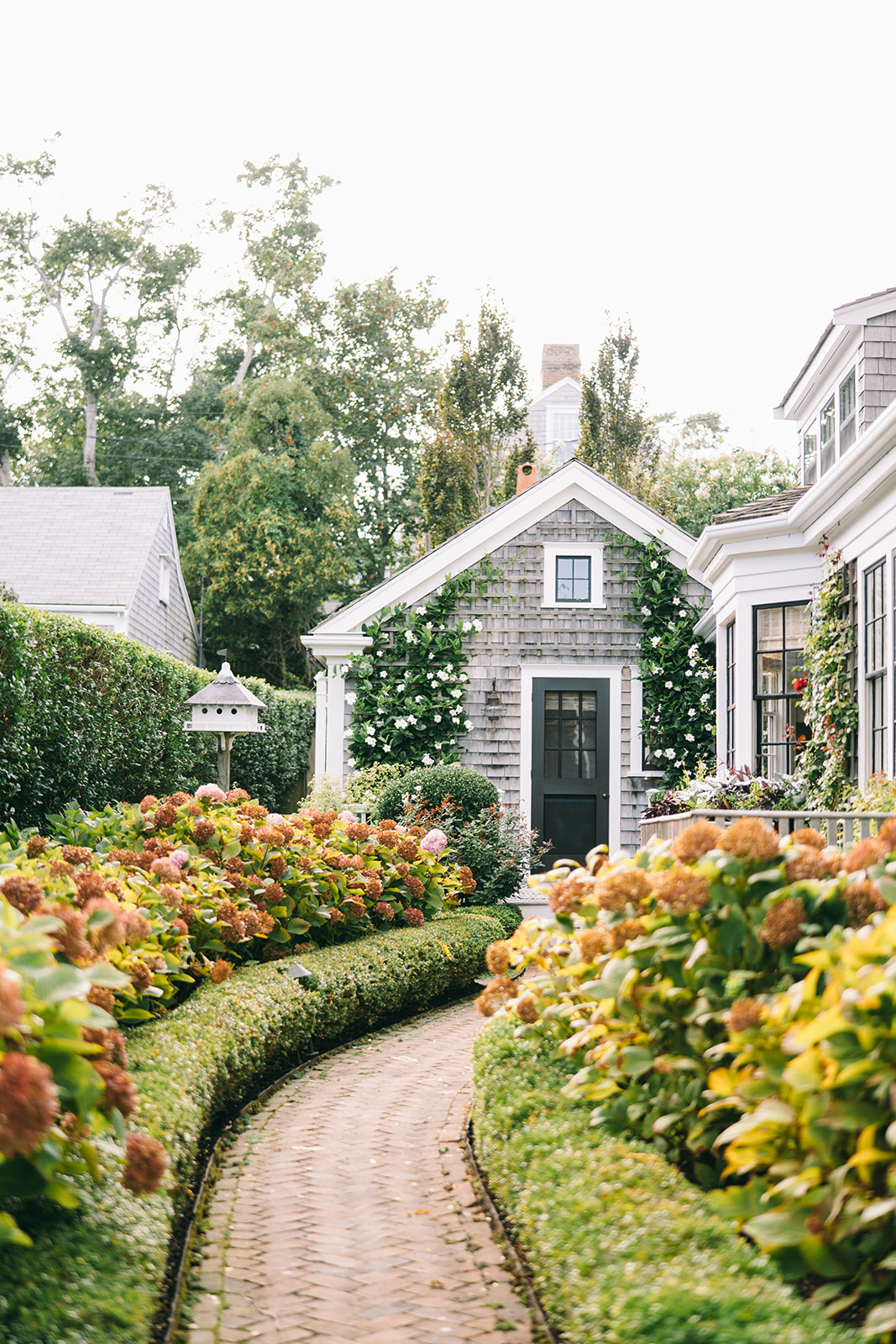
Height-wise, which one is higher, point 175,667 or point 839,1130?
point 175,667

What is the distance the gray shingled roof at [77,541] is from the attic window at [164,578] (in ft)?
2.49

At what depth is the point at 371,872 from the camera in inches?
293

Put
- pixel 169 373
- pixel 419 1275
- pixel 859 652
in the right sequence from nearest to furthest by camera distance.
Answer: pixel 419 1275, pixel 859 652, pixel 169 373

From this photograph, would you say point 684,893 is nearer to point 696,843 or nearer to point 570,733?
point 696,843

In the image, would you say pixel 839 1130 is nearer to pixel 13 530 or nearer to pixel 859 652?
pixel 859 652

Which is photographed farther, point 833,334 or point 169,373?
point 169,373

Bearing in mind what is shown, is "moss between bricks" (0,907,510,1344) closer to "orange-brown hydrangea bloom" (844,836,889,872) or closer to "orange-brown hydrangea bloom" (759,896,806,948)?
"orange-brown hydrangea bloom" (759,896,806,948)

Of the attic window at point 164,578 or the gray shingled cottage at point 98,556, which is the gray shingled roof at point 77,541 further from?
the attic window at point 164,578

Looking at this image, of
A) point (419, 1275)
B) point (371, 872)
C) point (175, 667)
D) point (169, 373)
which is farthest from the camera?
point (169, 373)

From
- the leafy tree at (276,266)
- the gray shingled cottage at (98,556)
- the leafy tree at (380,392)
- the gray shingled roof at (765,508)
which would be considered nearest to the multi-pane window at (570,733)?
the gray shingled roof at (765,508)

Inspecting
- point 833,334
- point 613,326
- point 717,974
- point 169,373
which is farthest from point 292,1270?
point 169,373

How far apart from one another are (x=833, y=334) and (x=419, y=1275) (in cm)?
888

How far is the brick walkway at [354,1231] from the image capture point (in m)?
3.01

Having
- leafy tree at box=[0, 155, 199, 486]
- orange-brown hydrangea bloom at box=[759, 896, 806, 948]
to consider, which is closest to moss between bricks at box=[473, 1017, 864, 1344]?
orange-brown hydrangea bloom at box=[759, 896, 806, 948]
